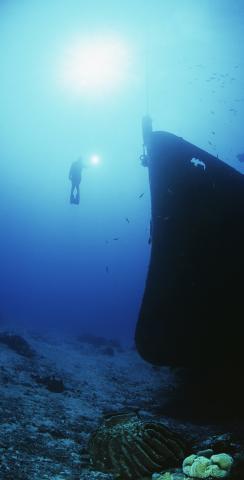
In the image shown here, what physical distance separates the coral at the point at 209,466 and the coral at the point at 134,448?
1.36 feet

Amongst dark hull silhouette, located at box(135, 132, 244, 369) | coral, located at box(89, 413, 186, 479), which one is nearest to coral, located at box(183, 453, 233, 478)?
coral, located at box(89, 413, 186, 479)

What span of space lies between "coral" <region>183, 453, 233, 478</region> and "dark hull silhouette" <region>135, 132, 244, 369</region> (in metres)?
2.57

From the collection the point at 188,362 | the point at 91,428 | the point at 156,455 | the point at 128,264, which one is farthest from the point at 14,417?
the point at 128,264

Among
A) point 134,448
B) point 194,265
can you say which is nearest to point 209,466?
point 134,448

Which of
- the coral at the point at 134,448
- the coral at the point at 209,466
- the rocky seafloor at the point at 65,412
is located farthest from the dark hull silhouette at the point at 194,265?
the coral at the point at 209,466

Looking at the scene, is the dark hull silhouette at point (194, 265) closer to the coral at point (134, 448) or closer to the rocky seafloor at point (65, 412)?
the rocky seafloor at point (65, 412)

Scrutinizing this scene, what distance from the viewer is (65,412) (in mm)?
5770

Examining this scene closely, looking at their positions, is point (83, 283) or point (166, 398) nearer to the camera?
point (166, 398)

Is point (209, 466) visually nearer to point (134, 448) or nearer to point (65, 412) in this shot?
point (134, 448)

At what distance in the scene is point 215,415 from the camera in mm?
6148

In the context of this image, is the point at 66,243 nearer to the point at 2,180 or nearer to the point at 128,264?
the point at 128,264

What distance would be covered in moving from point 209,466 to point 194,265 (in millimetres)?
3389

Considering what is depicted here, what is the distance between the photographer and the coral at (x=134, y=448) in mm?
3711

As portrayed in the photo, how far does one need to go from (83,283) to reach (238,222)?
123 m
